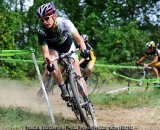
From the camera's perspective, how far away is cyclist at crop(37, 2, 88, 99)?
6645 mm

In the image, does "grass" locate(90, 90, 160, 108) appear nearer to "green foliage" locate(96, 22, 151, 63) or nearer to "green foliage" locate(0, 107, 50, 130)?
"green foliage" locate(0, 107, 50, 130)

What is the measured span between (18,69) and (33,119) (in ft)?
29.7

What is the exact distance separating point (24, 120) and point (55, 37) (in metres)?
1.47

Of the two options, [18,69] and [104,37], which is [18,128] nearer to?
[18,69]

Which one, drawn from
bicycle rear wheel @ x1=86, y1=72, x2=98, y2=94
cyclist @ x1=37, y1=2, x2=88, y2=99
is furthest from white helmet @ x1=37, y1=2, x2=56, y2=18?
bicycle rear wheel @ x1=86, y1=72, x2=98, y2=94

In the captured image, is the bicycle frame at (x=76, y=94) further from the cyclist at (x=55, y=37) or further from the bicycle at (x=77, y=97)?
the cyclist at (x=55, y=37)


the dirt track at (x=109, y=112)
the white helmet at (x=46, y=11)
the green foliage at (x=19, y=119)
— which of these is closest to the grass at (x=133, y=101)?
the dirt track at (x=109, y=112)

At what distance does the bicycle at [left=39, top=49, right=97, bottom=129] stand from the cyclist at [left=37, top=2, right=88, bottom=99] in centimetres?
18

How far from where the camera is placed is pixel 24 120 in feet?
21.8

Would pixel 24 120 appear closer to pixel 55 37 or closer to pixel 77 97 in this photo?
pixel 77 97

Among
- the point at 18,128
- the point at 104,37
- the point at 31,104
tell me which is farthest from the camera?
the point at 104,37

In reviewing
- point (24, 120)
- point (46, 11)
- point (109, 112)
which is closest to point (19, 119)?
point (24, 120)

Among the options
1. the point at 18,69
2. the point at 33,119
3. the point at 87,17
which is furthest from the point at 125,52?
the point at 33,119

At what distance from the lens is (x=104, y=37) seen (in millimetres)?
22844
